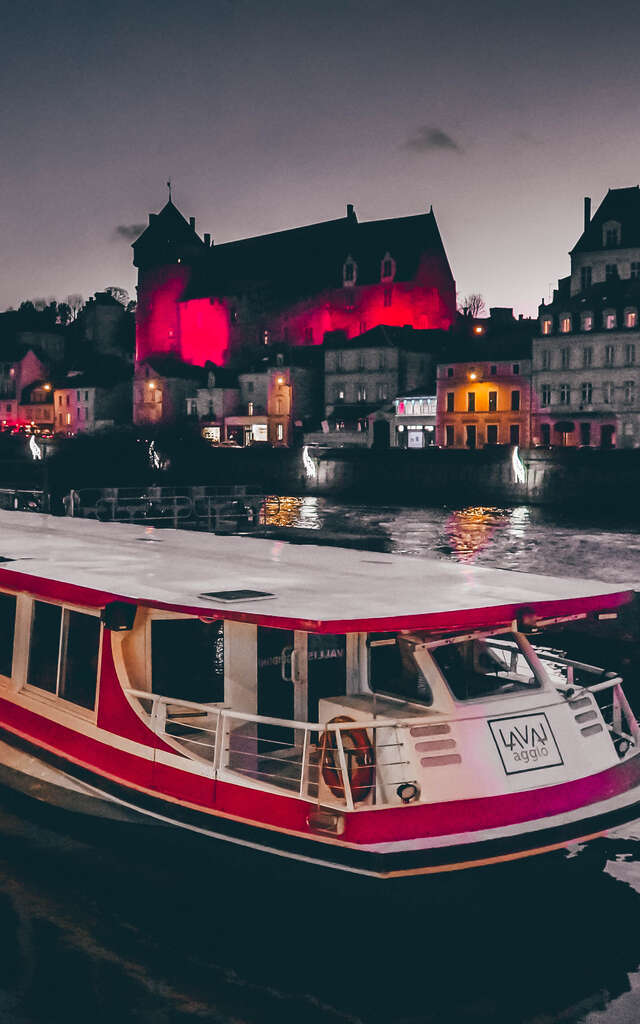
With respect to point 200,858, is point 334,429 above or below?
above

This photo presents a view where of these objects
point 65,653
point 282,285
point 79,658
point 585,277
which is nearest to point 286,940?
point 79,658

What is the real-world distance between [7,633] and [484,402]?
2876 inches

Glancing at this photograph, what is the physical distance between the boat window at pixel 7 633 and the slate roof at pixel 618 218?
78.5 metres

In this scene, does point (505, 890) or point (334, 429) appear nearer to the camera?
point (505, 890)

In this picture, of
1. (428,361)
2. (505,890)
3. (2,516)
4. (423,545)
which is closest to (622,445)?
(428,361)

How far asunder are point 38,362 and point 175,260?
79.2ft

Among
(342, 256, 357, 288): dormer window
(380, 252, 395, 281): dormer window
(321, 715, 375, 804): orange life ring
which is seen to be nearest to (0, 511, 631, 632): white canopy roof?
(321, 715, 375, 804): orange life ring

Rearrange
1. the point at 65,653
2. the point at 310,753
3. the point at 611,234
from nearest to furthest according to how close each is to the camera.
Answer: the point at 310,753 → the point at 65,653 → the point at 611,234

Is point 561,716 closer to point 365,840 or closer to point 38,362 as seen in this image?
point 365,840

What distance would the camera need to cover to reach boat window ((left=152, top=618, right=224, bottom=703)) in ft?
28.3

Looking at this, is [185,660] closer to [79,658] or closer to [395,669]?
[79,658]

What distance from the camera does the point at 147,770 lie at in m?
8.14

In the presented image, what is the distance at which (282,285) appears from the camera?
11050cm

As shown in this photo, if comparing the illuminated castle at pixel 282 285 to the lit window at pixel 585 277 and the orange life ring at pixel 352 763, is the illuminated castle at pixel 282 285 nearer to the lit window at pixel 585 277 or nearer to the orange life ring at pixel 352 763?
the lit window at pixel 585 277
